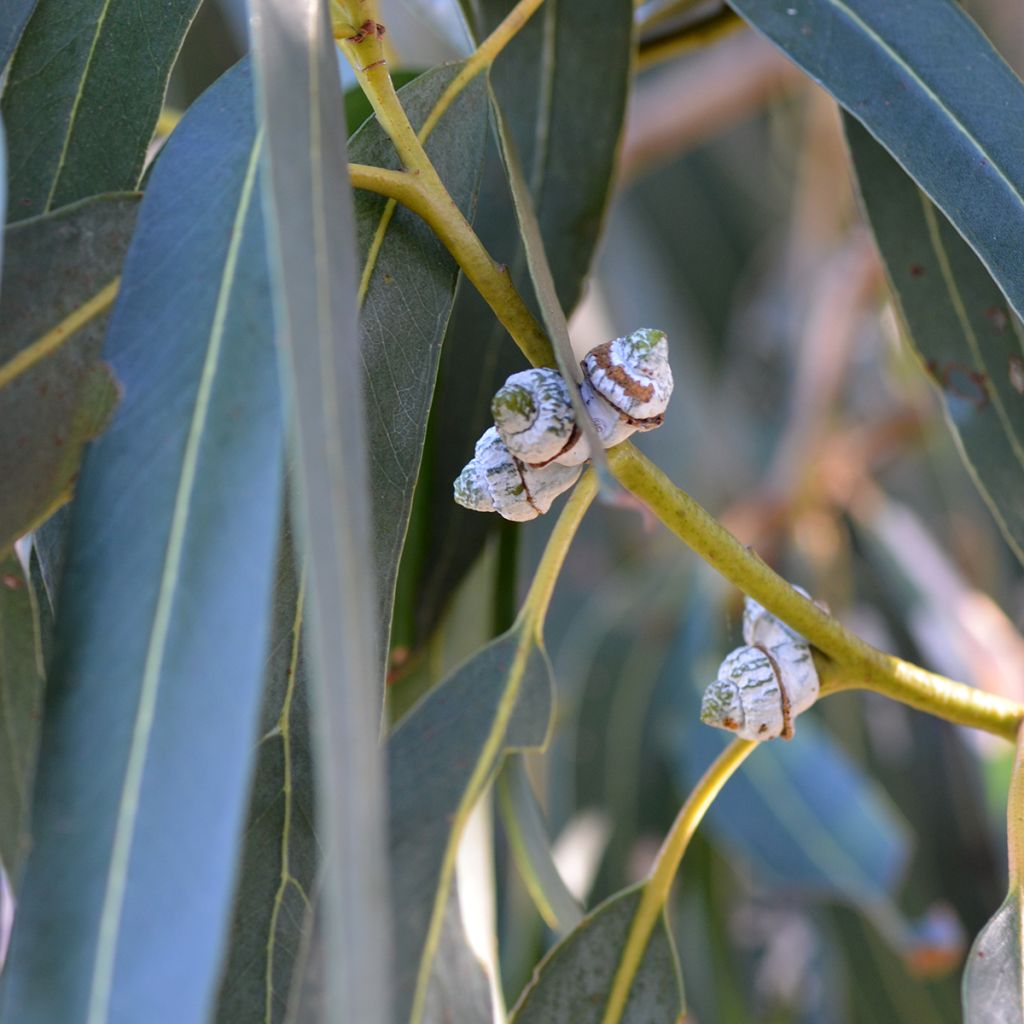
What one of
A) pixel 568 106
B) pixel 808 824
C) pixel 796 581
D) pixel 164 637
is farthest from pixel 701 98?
pixel 164 637

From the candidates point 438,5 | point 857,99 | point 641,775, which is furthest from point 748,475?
point 857,99

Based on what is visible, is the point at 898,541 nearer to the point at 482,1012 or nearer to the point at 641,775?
the point at 641,775

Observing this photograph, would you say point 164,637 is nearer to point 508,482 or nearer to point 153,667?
point 153,667

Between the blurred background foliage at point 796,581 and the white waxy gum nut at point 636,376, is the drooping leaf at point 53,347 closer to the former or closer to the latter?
the white waxy gum nut at point 636,376

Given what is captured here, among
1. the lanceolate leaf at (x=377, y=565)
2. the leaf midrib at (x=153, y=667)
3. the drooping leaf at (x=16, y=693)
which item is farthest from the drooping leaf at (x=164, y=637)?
the drooping leaf at (x=16, y=693)

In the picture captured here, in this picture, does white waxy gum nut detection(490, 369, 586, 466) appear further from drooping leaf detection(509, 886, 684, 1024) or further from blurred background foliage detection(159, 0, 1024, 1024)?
blurred background foliage detection(159, 0, 1024, 1024)
